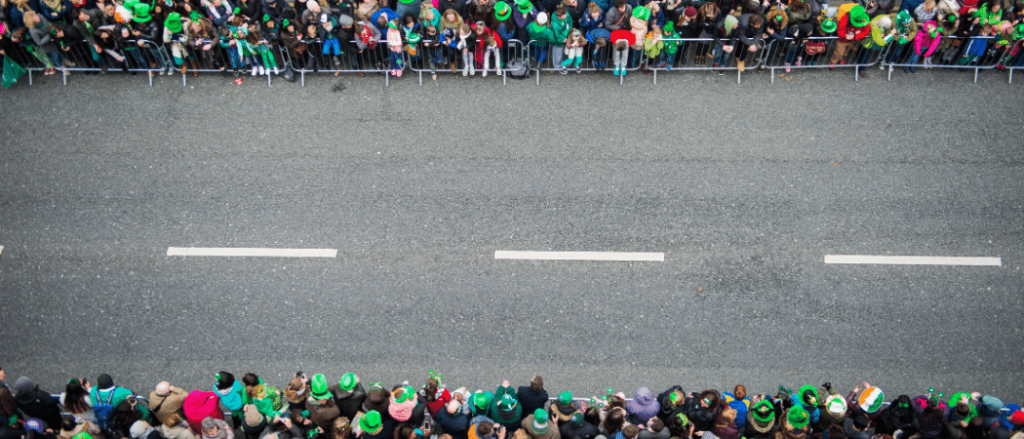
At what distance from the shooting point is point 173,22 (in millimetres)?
12383

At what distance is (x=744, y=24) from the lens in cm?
1242

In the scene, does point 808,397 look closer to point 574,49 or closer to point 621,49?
point 621,49

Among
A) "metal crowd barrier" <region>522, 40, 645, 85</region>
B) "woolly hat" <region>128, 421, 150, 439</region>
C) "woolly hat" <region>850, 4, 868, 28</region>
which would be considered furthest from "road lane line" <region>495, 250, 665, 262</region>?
"woolly hat" <region>850, 4, 868, 28</region>

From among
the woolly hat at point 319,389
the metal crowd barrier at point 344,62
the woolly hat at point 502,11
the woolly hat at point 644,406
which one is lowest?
the woolly hat at point 644,406

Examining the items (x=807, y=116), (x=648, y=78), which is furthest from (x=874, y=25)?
(x=648, y=78)

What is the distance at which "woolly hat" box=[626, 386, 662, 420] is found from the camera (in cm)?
845

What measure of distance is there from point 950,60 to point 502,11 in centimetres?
753

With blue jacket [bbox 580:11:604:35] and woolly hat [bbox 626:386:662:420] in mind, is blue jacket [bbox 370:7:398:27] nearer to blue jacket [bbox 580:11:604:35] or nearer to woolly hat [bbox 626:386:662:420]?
blue jacket [bbox 580:11:604:35]

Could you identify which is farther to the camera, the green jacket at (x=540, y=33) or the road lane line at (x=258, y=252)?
the green jacket at (x=540, y=33)

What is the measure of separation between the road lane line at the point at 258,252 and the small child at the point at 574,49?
199 inches

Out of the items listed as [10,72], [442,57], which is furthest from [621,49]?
[10,72]

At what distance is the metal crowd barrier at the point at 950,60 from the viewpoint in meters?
12.5

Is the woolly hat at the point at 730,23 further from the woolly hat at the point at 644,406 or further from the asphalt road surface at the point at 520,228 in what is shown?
the woolly hat at the point at 644,406

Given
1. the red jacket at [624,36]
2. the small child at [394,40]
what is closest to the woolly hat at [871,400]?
the red jacket at [624,36]
